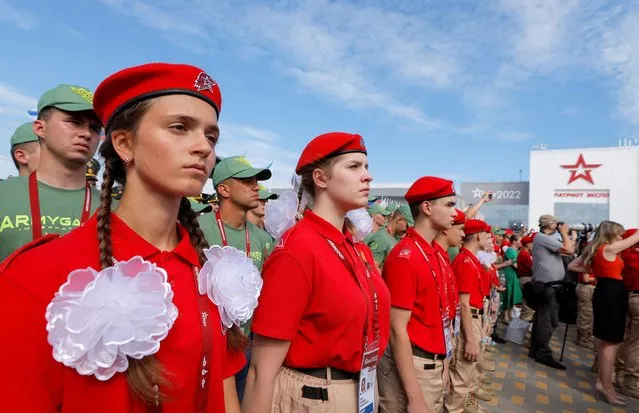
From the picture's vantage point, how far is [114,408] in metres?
0.95

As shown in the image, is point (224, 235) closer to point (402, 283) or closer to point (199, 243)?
point (402, 283)

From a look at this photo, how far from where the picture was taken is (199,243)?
1.36m

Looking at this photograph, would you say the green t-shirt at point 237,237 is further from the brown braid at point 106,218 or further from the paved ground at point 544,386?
the paved ground at point 544,386

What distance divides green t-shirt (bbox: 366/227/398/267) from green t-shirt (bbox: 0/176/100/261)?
163 inches

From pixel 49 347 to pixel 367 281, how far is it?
1456mm

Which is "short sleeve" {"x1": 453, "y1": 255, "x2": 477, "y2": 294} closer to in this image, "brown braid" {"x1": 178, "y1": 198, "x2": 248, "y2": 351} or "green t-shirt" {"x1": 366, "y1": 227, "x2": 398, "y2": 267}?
"green t-shirt" {"x1": 366, "y1": 227, "x2": 398, "y2": 267}

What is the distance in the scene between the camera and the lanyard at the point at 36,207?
6.77 ft

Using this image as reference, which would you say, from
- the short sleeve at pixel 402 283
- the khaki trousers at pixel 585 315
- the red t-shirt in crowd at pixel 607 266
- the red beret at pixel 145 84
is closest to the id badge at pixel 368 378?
the short sleeve at pixel 402 283

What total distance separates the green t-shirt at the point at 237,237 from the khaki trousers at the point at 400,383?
152 centimetres

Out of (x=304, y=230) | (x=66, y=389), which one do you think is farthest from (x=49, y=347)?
(x=304, y=230)

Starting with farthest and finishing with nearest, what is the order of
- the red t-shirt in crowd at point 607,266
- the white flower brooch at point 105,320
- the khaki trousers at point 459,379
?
the red t-shirt in crowd at point 607,266
the khaki trousers at point 459,379
the white flower brooch at point 105,320

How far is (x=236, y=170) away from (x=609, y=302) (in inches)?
200

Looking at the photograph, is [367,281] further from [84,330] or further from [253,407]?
[84,330]

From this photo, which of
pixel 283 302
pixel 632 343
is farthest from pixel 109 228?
pixel 632 343
